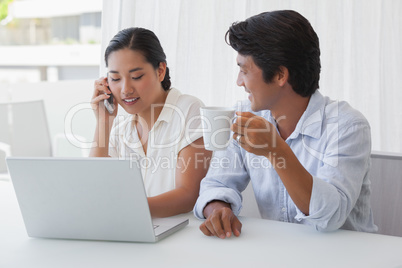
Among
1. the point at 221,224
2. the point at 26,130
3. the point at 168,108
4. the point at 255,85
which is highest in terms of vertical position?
the point at 255,85

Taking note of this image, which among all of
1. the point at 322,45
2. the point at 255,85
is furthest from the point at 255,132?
the point at 322,45

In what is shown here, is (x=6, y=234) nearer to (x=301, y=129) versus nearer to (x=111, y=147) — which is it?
(x=111, y=147)

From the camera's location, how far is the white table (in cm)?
103

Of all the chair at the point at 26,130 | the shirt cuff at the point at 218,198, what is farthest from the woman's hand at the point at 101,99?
the chair at the point at 26,130

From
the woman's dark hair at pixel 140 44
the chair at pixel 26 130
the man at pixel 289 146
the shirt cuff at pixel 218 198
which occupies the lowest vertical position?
the chair at pixel 26 130

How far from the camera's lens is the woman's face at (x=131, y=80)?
1725 millimetres

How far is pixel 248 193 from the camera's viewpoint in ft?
5.45

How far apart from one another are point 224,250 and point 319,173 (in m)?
0.38

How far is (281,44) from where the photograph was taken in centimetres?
145

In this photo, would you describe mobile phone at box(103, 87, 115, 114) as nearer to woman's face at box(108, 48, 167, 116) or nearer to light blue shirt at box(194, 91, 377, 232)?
woman's face at box(108, 48, 167, 116)

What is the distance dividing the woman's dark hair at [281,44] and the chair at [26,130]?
217 centimetres

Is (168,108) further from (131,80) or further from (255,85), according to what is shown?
(255,85)

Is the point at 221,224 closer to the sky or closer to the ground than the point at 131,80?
closer to the ground

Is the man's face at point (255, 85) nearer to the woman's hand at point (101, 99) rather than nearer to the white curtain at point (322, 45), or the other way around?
the woman's hand at point (101, 99)
